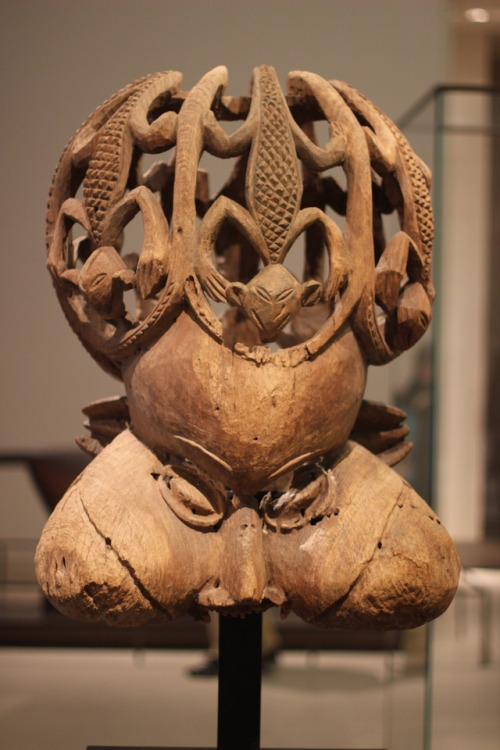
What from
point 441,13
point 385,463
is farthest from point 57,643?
point 441,13

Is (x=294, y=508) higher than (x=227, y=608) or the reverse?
higher

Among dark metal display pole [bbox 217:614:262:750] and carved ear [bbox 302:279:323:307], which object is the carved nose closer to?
dark metal display pole [bbox 217:614:262:750]

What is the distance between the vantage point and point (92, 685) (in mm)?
2477

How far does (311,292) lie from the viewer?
142 cm

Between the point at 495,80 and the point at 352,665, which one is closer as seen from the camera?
the point at 352,665

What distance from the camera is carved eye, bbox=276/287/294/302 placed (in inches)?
54.2

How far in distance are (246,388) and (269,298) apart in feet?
0.41

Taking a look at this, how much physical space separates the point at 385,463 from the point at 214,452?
36cm

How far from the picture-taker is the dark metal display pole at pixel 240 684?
5.13ft

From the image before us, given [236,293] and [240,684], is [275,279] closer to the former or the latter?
[236,293]

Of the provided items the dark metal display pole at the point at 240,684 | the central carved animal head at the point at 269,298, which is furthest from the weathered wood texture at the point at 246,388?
the dark metal display pole at the point at 240,684

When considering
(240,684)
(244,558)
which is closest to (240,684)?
(240,684)

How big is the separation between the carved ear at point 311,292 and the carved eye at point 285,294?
0.10 ft

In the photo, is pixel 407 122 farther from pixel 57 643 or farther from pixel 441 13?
pixel 57 643
